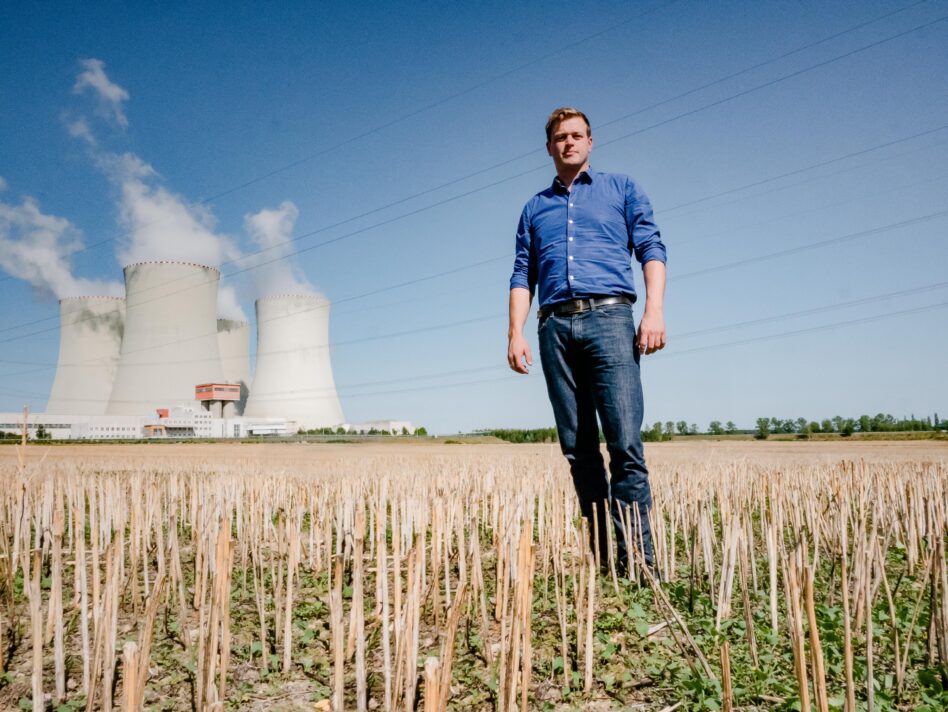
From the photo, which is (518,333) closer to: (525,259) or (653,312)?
(525,259)

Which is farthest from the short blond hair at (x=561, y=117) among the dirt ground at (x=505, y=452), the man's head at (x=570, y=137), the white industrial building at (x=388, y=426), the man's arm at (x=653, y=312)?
the white industrial building at (x=388, y=426)

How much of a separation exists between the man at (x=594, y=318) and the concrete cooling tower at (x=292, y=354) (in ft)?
88.0

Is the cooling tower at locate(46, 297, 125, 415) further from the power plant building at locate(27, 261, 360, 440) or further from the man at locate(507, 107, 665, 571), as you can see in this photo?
the man at locate(507, 107, 665, 571)

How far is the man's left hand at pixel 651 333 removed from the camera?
85.0 inches

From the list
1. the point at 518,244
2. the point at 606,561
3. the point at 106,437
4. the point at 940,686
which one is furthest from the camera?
the point at 106,437

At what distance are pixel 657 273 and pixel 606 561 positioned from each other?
1.09 meters

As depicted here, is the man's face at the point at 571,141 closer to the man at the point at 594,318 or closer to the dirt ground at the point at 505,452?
the man at the point at 594,318

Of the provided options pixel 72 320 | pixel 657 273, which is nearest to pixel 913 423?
pixel 657 273

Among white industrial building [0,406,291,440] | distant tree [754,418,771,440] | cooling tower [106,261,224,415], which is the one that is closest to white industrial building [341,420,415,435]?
white industrial building [0,406,291,440]

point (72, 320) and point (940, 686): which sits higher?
point (72, 320)

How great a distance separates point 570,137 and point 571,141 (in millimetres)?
17

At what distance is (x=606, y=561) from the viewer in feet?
7.16

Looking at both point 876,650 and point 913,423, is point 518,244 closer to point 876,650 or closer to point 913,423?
point 876,650

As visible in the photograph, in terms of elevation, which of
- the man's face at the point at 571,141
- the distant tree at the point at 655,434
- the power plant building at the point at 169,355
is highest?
the power plant building at the point at 169,355
